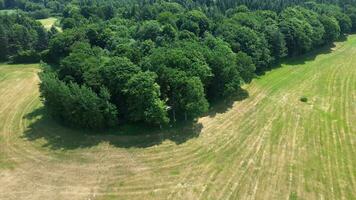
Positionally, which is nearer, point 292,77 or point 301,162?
point 301,162

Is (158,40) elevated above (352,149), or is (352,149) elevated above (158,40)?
(158,40)

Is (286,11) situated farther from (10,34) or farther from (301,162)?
(10,34)

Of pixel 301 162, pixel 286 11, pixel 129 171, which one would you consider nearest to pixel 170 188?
pixel 129 171

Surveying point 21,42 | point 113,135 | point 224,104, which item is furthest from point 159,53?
point 21,42

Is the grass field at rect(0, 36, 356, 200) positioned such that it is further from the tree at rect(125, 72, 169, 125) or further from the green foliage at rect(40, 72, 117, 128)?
the tree at rect(125, 72, 169, 125)

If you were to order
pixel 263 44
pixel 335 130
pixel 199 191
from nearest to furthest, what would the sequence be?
pixel 199 191 < pixel 335 130 < pixel 263 44

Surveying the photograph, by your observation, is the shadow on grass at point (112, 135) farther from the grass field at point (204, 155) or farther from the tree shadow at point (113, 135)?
the grass field at point (204, 155)

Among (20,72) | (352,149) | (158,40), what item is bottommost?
(352,149)
